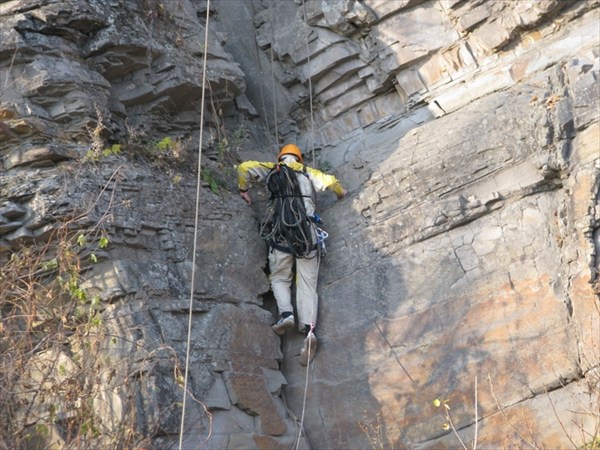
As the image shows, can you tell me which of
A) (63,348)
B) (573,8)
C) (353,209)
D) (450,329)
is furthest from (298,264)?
(573,8)

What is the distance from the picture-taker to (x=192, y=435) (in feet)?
27.9

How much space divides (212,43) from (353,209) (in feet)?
7.42

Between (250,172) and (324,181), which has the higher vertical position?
(250,172)

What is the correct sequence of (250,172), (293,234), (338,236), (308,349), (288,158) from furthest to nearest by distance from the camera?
(288,158), (250,172), (338,236), (293,234), (308,349)

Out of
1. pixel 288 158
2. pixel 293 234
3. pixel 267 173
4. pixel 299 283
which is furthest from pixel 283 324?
pixel 288 158

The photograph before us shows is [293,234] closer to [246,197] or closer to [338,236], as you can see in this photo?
[338,236]

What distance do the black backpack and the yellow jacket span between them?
8 centimetres

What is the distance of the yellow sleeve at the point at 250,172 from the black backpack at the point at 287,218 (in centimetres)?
13

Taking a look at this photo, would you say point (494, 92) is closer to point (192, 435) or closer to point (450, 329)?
point (450, 329)

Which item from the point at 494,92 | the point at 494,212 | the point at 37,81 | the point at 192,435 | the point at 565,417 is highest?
the point at 37,81

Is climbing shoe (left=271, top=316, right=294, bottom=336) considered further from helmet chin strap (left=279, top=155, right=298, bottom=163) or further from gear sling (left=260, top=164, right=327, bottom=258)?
helmet chin strap (left=279, top=155, right=298, bottom=163)

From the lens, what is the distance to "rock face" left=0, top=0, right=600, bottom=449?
28.1 feet

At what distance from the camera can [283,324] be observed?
31.1 ft

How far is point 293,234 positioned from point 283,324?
0.78 meters
